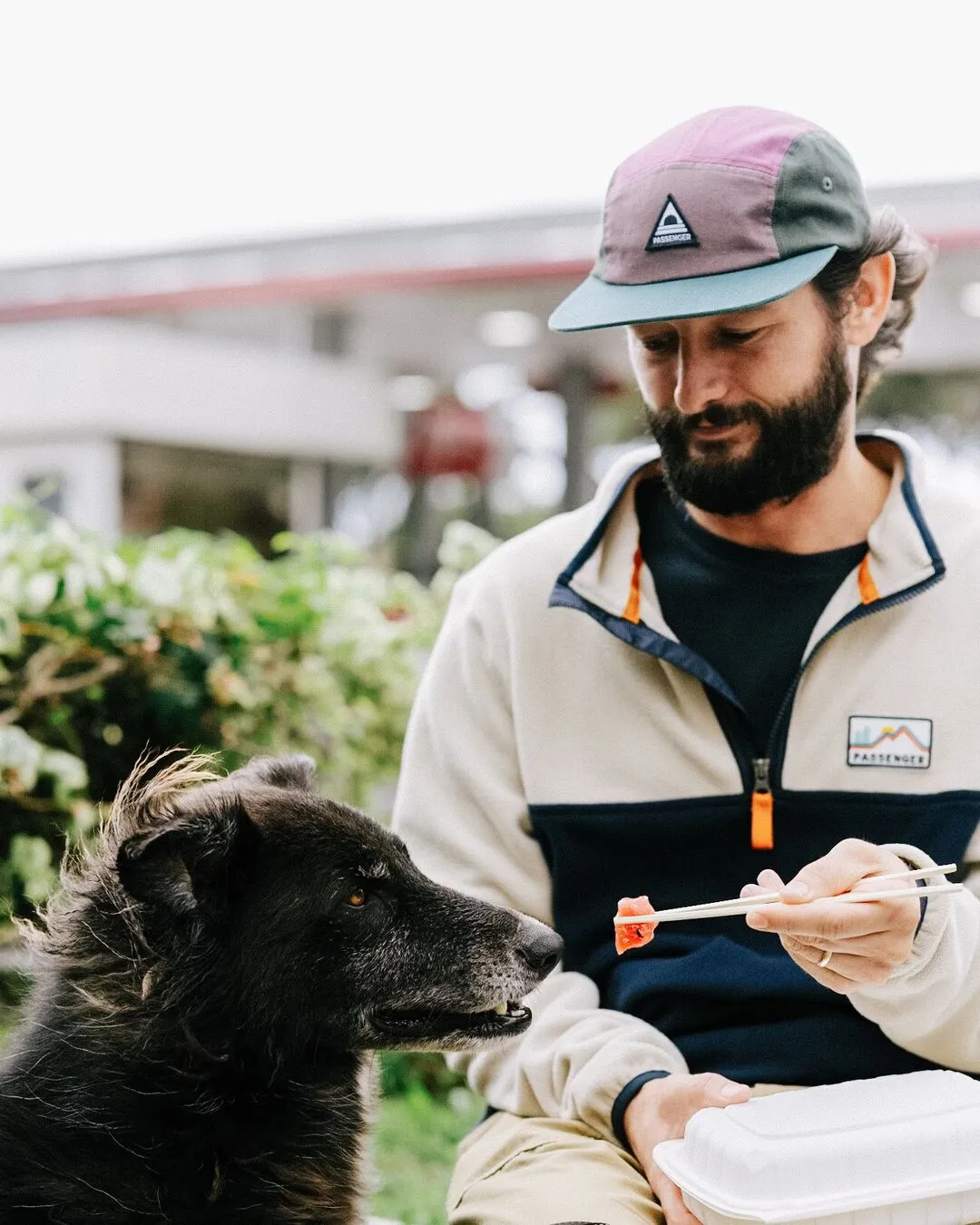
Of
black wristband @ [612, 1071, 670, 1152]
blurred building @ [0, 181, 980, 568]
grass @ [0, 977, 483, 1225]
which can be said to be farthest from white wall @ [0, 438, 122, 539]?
black wristband @ [612, 1071, 670, 1152]

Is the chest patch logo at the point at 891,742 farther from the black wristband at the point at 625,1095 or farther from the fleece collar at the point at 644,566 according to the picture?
the black wristband at the point at 625,1095

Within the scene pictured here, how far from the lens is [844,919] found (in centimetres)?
157

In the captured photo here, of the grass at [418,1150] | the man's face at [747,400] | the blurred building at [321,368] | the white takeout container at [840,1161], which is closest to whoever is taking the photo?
the white takeout container at [840,1161]

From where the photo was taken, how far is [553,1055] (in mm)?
1988

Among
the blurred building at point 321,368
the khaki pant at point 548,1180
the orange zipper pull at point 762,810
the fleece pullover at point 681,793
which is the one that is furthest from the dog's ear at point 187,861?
the blurred building at point 321,368

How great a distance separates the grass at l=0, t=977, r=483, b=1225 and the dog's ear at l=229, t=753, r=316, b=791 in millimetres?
1140

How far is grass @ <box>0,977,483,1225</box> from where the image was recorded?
307cm

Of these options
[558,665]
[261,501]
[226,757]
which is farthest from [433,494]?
[558,665]

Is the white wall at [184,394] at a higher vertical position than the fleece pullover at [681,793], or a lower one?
lower

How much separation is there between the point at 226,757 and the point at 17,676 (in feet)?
2.21

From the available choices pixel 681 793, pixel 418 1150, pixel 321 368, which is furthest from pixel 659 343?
pixel 321 368

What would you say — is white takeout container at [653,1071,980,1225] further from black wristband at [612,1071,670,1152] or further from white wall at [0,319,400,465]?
white wall at [0,319,400,465]

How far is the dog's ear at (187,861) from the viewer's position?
1.63 metres

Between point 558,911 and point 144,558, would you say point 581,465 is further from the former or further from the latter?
point 558,911
